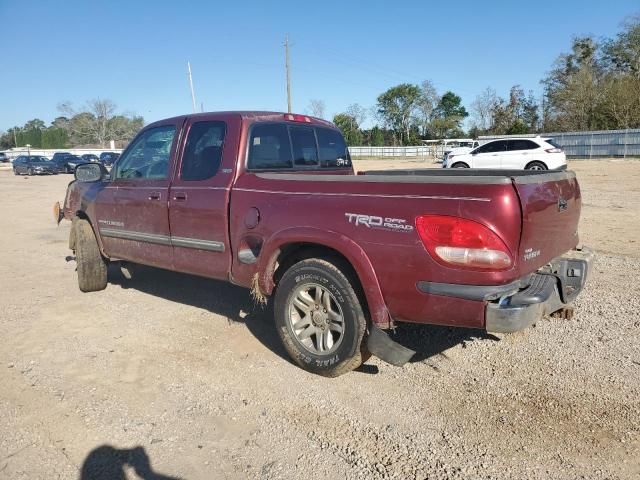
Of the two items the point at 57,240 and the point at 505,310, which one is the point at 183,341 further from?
the point at 57,240

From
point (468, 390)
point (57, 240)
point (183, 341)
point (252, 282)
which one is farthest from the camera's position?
point (57, 240)

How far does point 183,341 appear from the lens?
4645 millimetres

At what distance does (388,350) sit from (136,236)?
3037 millimetres

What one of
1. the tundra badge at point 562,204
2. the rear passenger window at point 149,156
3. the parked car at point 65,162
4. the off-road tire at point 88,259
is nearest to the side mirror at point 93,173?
the rear passenger window at point 149,156

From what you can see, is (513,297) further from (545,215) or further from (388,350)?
(388,350)

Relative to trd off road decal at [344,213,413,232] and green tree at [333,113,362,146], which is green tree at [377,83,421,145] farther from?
trd off road decal at [344,213,413,232]

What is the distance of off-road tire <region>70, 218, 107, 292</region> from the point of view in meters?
6.03

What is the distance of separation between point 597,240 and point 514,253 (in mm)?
6204

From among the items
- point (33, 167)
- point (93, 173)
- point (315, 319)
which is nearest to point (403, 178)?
point (315, 319)

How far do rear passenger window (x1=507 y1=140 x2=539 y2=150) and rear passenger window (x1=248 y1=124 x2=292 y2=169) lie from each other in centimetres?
1906

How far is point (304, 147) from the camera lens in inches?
199

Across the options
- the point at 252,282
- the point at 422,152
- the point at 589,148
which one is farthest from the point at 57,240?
the point at 422,152

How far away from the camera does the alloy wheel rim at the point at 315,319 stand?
12.2ft

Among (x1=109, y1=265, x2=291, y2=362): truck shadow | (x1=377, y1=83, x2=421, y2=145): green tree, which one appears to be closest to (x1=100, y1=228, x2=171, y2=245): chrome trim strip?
(x1=109, y1=265, x2=291, y2=362): truck shadow
